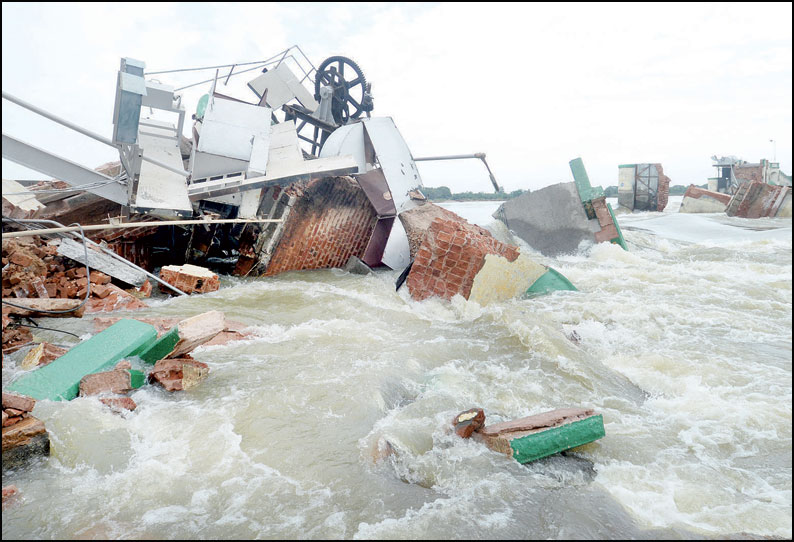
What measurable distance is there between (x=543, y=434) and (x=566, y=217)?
800 cm

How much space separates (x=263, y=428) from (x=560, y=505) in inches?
62.5

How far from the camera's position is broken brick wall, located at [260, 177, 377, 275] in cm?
791

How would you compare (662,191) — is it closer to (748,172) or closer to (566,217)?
(748,172)

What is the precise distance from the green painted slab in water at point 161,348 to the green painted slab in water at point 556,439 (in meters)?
2.41

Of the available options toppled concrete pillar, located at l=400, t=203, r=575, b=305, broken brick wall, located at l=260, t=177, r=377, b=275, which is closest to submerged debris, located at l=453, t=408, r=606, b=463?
toppled concrete pillar, located at l=400, t=203, r=575, b=305

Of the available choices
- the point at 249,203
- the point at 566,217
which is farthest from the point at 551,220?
the point at 249,203

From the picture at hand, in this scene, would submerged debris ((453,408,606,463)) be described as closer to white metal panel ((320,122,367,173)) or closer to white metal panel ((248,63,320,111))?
white metal panel ((320,122,367,173))

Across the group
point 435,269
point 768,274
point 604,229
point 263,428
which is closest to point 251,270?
point 435,269

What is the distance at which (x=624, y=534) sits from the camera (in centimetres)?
187

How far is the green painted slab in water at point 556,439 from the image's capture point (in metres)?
2.38

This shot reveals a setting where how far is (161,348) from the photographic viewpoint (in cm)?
348

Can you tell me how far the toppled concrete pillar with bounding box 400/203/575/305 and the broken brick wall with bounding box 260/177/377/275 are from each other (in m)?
2.86

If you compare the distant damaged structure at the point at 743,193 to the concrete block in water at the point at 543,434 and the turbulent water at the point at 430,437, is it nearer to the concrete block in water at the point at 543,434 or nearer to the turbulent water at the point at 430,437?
the turbulent water at the point at 430,437

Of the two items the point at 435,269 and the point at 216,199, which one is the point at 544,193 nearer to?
the point at 435,269
